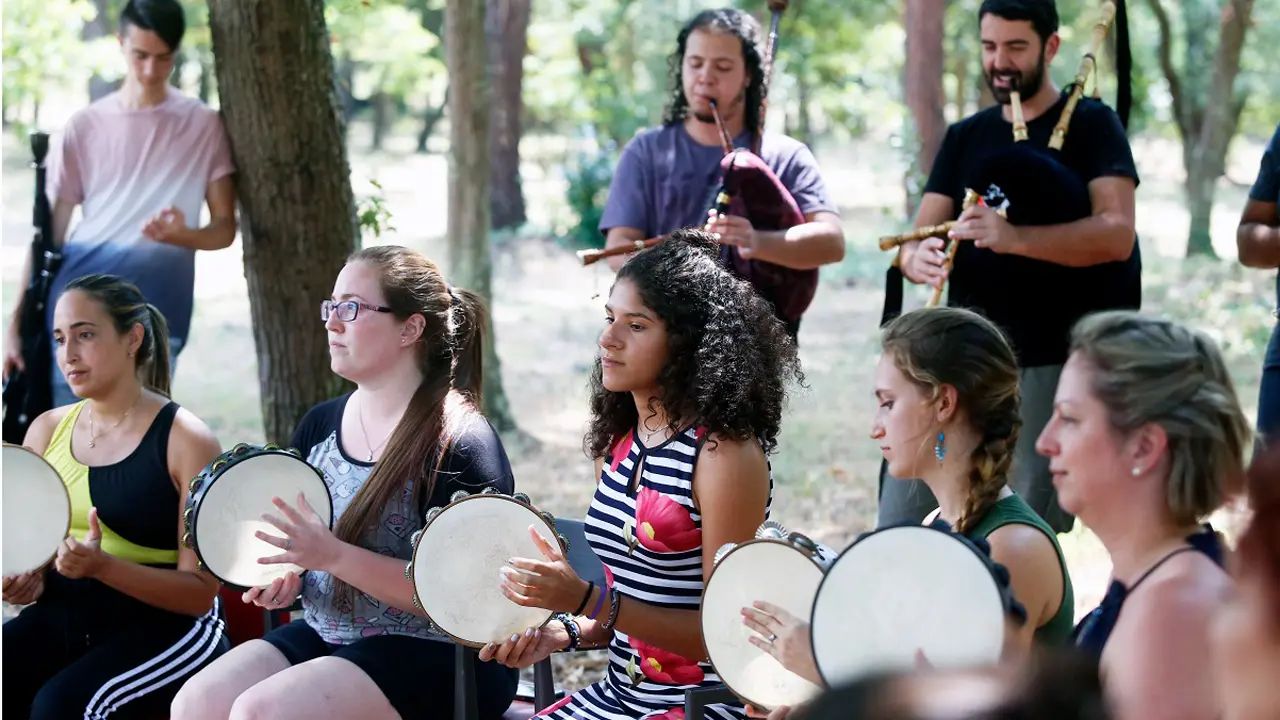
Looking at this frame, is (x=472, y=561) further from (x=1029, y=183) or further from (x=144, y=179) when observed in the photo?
(x=144, y=179)

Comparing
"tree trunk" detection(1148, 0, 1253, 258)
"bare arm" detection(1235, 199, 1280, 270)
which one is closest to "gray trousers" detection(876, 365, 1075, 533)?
"bare arm" detection(1235, 199, 1280, 270)

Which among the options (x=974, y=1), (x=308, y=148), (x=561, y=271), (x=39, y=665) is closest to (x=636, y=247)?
(x=308, y=148)

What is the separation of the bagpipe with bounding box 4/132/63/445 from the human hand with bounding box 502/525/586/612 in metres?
2.60

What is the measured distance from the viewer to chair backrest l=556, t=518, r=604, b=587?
2.88 meters

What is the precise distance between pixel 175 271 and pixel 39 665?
70.5 inches

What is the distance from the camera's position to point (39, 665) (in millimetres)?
3178

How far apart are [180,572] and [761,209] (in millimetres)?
1931

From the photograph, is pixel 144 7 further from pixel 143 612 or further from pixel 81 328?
pixel 143 612

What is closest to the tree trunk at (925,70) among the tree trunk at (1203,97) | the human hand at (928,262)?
the tree trunk at (1203,97)

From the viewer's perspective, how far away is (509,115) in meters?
16.8

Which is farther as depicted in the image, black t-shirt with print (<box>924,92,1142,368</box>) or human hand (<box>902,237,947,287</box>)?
black t-shirt with print (<box>924,92,1142,368</box>)

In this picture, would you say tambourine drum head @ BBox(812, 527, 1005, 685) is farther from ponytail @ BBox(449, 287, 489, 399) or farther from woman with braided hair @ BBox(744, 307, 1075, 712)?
ponytail @ BBox(449, 287, 489, 399)

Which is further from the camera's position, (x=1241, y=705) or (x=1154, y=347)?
(x=1154, y=347)

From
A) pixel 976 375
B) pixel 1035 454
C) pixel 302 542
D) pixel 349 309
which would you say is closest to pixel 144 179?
pixel 349 309
